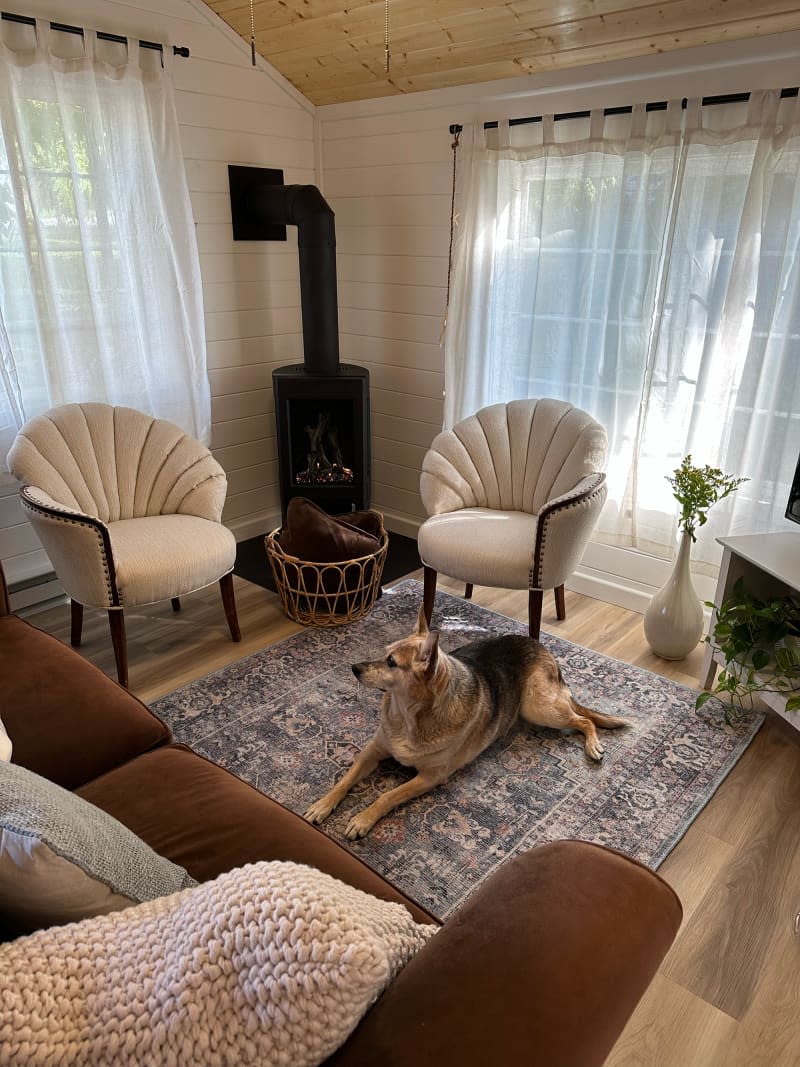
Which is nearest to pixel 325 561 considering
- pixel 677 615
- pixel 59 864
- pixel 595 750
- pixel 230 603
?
pixel 230 603

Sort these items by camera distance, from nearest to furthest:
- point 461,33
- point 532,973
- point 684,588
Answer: point 532,973
point 684,588
point 461,33

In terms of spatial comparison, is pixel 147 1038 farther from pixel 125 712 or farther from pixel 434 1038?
pixel 125 712

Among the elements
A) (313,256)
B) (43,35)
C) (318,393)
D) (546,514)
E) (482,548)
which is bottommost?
(482,548)

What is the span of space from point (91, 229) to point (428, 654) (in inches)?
89.7

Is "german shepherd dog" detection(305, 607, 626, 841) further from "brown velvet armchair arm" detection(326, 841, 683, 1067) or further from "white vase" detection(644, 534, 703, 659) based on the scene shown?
"brown velvet armchair arm" detection(326, 841, 683, 1067)

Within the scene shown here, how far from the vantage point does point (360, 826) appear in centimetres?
194

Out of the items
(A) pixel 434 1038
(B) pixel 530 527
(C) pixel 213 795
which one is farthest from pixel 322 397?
(A) pixel 434 1038

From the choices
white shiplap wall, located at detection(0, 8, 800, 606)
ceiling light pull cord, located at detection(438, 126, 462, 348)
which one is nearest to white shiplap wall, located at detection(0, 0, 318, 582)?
white shiplap wall, located at detection(0, 8, 800, 606)

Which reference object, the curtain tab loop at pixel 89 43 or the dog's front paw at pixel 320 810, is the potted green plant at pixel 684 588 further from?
the curtain tab loop at pixel 89 43

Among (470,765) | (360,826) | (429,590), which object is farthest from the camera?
(429,590)

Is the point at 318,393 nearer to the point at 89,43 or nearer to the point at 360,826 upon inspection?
the point at 89,43

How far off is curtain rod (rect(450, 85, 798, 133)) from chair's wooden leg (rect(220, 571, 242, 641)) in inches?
86.3

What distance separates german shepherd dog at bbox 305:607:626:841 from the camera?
1.96 metres

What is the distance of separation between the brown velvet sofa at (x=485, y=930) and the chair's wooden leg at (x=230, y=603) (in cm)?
138
